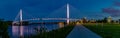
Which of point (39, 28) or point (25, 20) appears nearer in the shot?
point (39, 28)

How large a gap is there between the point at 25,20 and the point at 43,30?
25018 millimetres

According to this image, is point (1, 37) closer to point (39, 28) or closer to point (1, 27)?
point (1, 27)

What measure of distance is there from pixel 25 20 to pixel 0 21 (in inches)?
1561

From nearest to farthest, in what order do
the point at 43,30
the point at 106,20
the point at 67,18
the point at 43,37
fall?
the point at 43,37 → the point at 43,30 → the point at 67,18 → the point at 106,20

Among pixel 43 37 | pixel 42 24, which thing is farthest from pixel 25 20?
pixel 43 37

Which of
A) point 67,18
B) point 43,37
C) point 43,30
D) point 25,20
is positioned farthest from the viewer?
point 67,18

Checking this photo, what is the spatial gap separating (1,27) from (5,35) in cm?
52

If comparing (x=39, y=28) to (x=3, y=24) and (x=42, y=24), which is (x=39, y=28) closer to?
(x=42, y=24)

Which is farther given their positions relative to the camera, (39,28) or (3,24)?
(39,28)

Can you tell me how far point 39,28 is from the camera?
2834 cm

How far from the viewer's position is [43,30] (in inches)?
1091

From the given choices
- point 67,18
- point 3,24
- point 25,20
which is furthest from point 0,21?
point 67,18

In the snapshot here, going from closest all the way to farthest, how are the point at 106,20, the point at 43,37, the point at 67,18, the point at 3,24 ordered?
the point at 3,24, the point at 43,37, the point at 67,18, the point at 106,20

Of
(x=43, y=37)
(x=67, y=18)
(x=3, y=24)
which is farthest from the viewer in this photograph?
(x=67, y=18)
